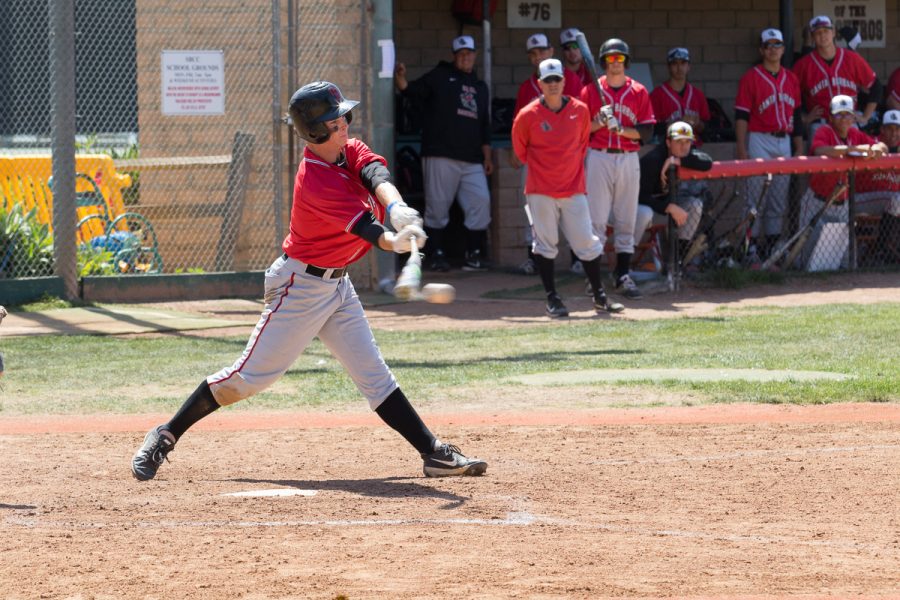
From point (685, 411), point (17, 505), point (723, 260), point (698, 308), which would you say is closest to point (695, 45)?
point (723, 260)

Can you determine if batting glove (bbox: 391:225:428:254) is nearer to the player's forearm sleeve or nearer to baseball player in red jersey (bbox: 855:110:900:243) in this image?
the player's forearm sleeve

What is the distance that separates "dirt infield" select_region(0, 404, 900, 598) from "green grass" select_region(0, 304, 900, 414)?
591 mm

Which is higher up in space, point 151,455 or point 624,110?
point 624,110

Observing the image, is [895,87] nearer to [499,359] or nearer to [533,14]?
[533,14]

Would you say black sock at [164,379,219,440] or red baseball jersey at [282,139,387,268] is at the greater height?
red baseball jersey at [282,139,387,268]

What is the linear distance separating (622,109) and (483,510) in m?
7.66

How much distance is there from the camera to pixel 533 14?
659 inches

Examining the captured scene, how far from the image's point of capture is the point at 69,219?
41.5 feet

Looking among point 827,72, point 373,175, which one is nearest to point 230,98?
point 827,72

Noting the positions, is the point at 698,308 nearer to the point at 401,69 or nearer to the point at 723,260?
the point at 723,260

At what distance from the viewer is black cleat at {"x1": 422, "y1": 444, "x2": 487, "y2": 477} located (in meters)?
6.27

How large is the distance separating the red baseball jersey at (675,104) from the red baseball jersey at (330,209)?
914 centimetres

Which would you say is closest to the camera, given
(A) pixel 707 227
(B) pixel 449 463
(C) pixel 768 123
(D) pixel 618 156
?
(B) pixel 449 463

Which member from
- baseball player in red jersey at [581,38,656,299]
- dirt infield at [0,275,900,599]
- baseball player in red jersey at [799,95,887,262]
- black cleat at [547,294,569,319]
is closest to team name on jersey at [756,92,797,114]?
baseball player in red jersey at [799,95,887,262]
